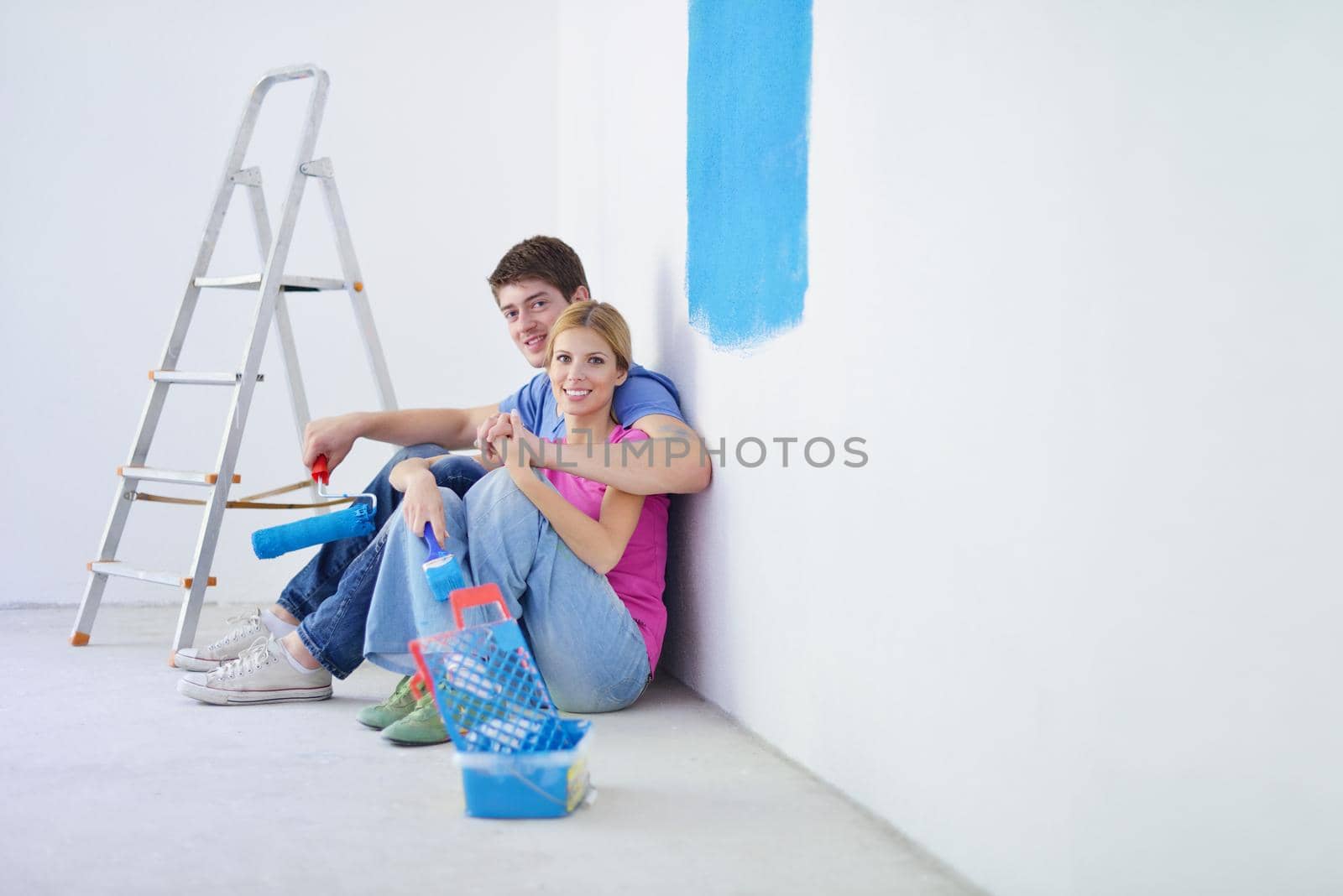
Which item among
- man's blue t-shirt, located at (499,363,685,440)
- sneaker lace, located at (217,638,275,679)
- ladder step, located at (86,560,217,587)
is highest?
man's blue t-shirt, located at (499,363,685,440)

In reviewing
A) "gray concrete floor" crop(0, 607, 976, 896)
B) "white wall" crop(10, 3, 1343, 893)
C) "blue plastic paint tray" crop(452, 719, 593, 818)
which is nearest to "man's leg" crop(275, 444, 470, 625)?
"gray concrete floor" crop(0, 607, 976, 896)

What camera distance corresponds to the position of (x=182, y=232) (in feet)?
10.9

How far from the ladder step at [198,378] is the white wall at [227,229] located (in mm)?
610

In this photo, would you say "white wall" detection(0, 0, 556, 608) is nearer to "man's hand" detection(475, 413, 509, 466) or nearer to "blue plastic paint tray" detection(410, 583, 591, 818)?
"man's hand" detection(475, 413, 509, 466)

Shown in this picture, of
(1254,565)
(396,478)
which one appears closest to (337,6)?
(396,478)

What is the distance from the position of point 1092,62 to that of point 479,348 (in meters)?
2.69

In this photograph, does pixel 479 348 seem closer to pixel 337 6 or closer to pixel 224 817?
pixel 337 6

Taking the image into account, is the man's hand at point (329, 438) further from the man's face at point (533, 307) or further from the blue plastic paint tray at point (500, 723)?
the blue plastic paint tray at point (500, 723)

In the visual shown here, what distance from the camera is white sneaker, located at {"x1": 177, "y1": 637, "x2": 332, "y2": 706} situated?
2051 millimetres

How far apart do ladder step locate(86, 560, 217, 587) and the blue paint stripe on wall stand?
127cm

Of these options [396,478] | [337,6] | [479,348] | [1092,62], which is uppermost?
[337,6]

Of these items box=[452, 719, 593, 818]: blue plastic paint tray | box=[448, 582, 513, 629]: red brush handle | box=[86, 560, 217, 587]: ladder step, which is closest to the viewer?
box=[452, 719, 593, 818]: blue plastic paint tray

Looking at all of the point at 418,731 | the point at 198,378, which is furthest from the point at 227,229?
the point at 418,731

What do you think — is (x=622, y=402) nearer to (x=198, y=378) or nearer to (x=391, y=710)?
(x=391, y=710)
